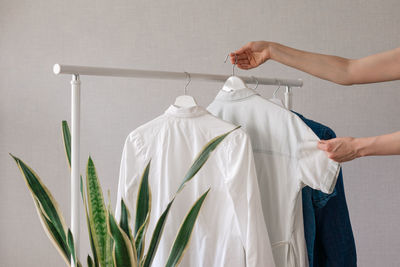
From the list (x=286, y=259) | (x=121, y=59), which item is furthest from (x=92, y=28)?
(x=286, y=259)

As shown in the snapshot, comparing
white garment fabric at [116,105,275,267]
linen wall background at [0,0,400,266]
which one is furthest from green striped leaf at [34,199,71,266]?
linen wall background at [0,0,400,266]

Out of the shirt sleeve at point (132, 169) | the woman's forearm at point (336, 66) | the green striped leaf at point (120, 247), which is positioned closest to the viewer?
the green striped leaf at point (120, 247)

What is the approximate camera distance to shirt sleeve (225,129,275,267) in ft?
4.34

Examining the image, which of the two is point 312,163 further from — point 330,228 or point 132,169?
point 132,169

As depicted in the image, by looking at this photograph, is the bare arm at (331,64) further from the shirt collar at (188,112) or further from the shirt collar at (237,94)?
the shirt collar at (188,112)

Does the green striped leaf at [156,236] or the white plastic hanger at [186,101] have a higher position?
the white plastic hanger at [186,101]

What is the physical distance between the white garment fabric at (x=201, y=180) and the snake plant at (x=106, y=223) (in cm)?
20

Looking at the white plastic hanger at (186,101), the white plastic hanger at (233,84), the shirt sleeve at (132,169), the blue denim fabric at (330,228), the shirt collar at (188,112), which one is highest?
the white plastic hanger at (233,84)

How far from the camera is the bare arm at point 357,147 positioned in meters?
1.28

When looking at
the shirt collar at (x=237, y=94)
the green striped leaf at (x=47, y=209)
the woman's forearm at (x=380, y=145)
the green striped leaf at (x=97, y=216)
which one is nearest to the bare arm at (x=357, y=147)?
the woman's forearm at (x=380, y=145)

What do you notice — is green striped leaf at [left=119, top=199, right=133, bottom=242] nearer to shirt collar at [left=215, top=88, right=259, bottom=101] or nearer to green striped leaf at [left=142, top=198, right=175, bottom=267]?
green striped leaf at [left=142, top=198, right=175, bottom=267]

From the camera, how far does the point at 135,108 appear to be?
2.43 m

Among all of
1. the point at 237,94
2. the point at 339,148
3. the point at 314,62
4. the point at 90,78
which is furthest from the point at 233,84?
the point at 90,78

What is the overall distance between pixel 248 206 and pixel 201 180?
181 mm
